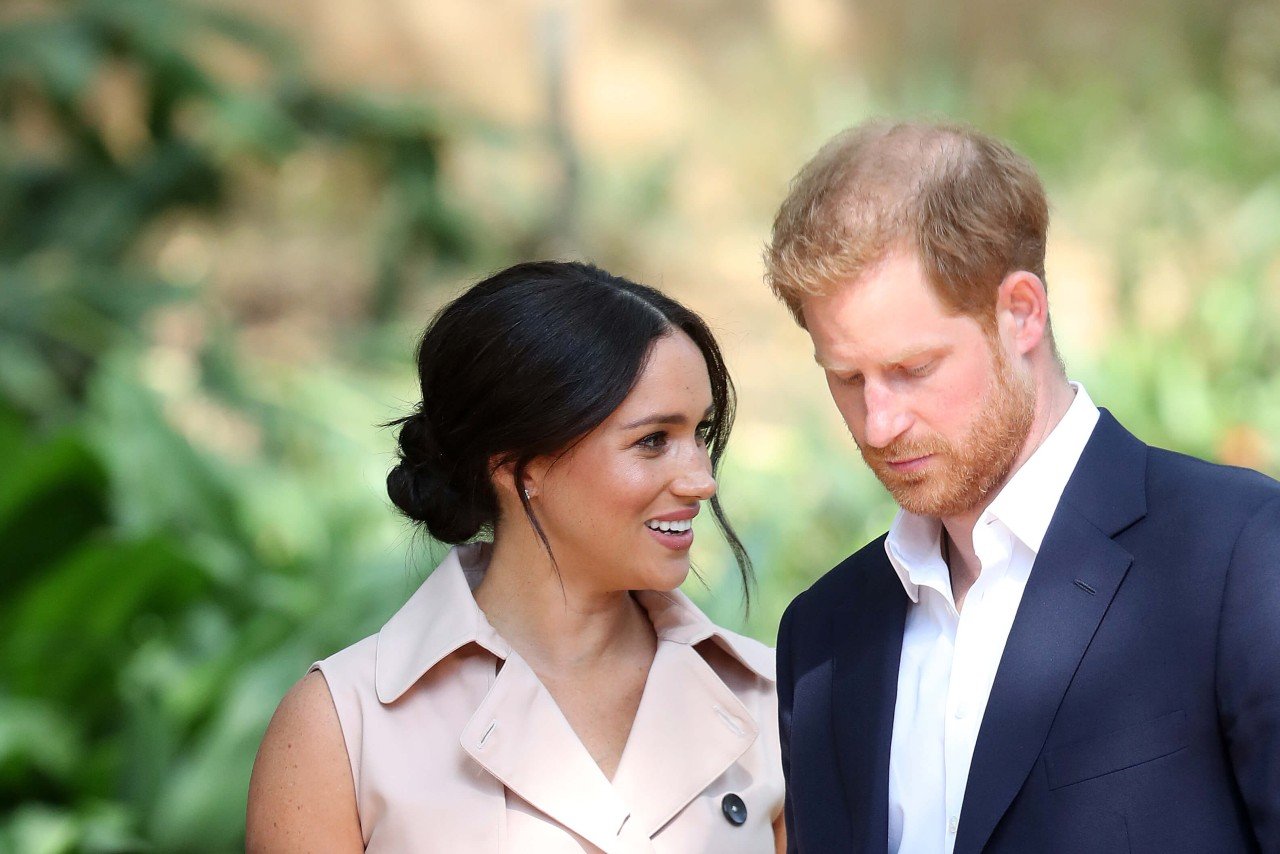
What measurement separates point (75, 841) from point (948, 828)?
2.41 m

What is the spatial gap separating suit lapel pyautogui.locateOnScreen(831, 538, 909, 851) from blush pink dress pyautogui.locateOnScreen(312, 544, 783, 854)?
14.4 inches

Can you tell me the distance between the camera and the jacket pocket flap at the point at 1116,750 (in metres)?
1.57

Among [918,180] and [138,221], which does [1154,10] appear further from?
[918,180]

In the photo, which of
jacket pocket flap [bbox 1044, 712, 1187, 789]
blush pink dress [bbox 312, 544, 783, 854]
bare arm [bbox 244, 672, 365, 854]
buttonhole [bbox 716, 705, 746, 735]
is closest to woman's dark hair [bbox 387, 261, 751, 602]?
blush pink dress [bbox 312, 544, 783, 854]

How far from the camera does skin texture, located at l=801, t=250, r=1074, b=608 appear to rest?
5.62 ft

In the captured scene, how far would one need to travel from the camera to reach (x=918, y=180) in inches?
69.6

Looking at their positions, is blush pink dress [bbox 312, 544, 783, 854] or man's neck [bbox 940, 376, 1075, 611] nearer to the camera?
man's neck [bbox 940, 376, 1075, 611]

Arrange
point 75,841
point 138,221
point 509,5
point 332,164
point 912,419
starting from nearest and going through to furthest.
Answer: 1. point 912,419
2. point 75,841
3. point 138,221
4. point 332,164
5. point 509,5

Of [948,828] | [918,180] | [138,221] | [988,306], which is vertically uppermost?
[138,221]

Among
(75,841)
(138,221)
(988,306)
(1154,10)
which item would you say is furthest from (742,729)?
(1154,10)

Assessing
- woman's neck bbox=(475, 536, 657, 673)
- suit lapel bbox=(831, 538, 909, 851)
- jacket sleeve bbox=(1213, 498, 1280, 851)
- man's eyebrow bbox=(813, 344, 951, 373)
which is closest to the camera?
jacket sleeve bbox=(1213, 498, 1280, 851)

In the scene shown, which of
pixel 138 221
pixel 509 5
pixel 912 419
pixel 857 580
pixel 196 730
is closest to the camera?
pixel 912 419

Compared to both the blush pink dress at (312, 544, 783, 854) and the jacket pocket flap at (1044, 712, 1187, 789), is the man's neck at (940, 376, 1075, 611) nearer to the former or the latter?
the jacket pocket flap at (1044, 712, 1187, 789)

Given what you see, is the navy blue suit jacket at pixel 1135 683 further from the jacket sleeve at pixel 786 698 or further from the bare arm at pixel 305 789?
the bare arm at pixel 305 789
